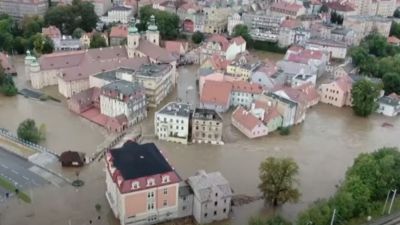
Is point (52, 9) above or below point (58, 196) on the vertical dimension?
above

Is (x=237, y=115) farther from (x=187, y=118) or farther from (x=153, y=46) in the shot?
(x=153, y=46)

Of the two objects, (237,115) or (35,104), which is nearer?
(237,115)

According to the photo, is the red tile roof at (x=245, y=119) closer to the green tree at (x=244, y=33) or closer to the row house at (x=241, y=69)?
the row house at (x=241, y=69)

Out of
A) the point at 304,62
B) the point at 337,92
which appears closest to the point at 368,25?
the point at 304,62

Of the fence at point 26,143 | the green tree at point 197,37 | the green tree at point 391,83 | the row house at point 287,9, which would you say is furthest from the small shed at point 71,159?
the row house at point 287,9

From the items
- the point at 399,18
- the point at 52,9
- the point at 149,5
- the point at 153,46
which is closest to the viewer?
the point at 153,46

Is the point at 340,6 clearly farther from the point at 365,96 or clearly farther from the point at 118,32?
the point at 365,96

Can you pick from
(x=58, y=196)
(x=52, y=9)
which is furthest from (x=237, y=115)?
(x=52, y=9)
